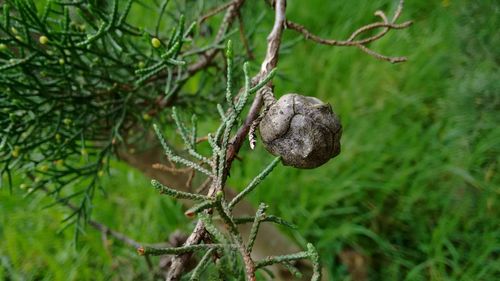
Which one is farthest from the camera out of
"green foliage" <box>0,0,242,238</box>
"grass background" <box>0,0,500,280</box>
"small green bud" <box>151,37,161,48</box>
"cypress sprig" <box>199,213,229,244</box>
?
"grass background" <box>0,0,500,280</box>

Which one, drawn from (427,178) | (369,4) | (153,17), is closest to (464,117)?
(427,178)

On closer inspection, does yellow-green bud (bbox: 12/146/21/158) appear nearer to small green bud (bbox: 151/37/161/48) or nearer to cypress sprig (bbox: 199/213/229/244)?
small green bud (bbox: 151/37/161/48)

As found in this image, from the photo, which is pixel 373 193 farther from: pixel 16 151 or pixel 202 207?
pixel 202 207

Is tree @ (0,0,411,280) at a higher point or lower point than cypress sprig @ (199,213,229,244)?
higher

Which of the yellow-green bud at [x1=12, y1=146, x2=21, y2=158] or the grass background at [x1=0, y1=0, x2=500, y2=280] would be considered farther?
the grass background at [x1=0, y1=0, x2=500, y2=280]

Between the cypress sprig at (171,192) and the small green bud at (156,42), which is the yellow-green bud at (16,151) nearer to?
the small green bud at (156,42)

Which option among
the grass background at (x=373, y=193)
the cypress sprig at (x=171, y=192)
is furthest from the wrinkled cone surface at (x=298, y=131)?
the grass background at (x=373, y=193)

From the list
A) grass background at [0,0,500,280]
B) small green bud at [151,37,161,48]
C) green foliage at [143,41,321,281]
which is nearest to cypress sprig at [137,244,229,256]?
green foliage at [143,41,321,281]

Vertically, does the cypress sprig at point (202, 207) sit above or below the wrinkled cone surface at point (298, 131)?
below

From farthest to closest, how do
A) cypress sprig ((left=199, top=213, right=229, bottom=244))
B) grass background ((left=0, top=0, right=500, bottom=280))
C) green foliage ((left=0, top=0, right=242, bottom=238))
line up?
grass background ((left=0, top=0, right=500, bottom=280)) → green foliage ((left=0, top=0, right=242, bottom=238)) → cypress sprig ((left=199, top=213, right=229, bottom=244))
